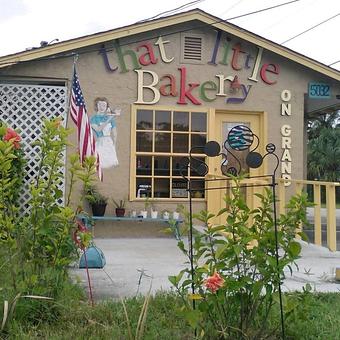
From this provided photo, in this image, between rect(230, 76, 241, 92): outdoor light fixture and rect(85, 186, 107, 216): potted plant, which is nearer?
rect(85, 186, 107, 216): potted plant

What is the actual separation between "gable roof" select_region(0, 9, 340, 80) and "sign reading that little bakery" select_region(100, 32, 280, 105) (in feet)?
0.86

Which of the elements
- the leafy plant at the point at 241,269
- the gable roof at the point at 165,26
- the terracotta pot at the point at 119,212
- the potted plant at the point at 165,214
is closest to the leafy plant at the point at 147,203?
the potted plant at the point at 165,214

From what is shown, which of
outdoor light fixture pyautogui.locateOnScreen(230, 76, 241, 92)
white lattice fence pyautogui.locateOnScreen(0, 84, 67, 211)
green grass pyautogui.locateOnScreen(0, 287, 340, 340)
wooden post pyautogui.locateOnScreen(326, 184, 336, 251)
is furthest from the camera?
outdoor light fixture pyautogui.locateOnScreen(230, 76, 241, 92)

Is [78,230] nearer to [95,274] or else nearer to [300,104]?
[95,274]

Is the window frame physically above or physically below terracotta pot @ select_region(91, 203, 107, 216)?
above

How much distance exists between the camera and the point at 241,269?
3.58m

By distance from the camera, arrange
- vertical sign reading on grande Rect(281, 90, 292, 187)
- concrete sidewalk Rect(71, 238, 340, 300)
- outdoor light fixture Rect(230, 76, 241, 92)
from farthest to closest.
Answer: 1. vertical sign reading on grande Rect(281, 90, 292, 187)
2. outdoor light fixture Rect(230, 76, 241, 92)
3. concrete sidewalk Rect(71, 238, 340, 300)

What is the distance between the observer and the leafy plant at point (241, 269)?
342 cm

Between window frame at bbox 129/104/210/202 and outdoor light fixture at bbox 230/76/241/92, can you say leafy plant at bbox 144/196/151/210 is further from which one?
outdoor light fixture at bbox 230/76/241/92

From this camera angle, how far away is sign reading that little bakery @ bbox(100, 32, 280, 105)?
9594 mm

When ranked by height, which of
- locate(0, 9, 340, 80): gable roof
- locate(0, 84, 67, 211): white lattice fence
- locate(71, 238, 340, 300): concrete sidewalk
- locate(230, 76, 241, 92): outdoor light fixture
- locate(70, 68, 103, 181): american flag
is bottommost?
locate(71, 238, 340, 300): concrete sidewalk

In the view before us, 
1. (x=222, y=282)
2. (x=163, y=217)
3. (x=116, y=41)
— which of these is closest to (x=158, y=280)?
(x=222, y=282)

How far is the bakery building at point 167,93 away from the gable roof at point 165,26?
0.06 feet

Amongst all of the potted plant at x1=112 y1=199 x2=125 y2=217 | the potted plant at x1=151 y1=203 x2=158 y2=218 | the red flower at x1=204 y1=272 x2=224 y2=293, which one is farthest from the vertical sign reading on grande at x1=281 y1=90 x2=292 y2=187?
the red flower at x1=204 y1=272 x2=224 y2=293
